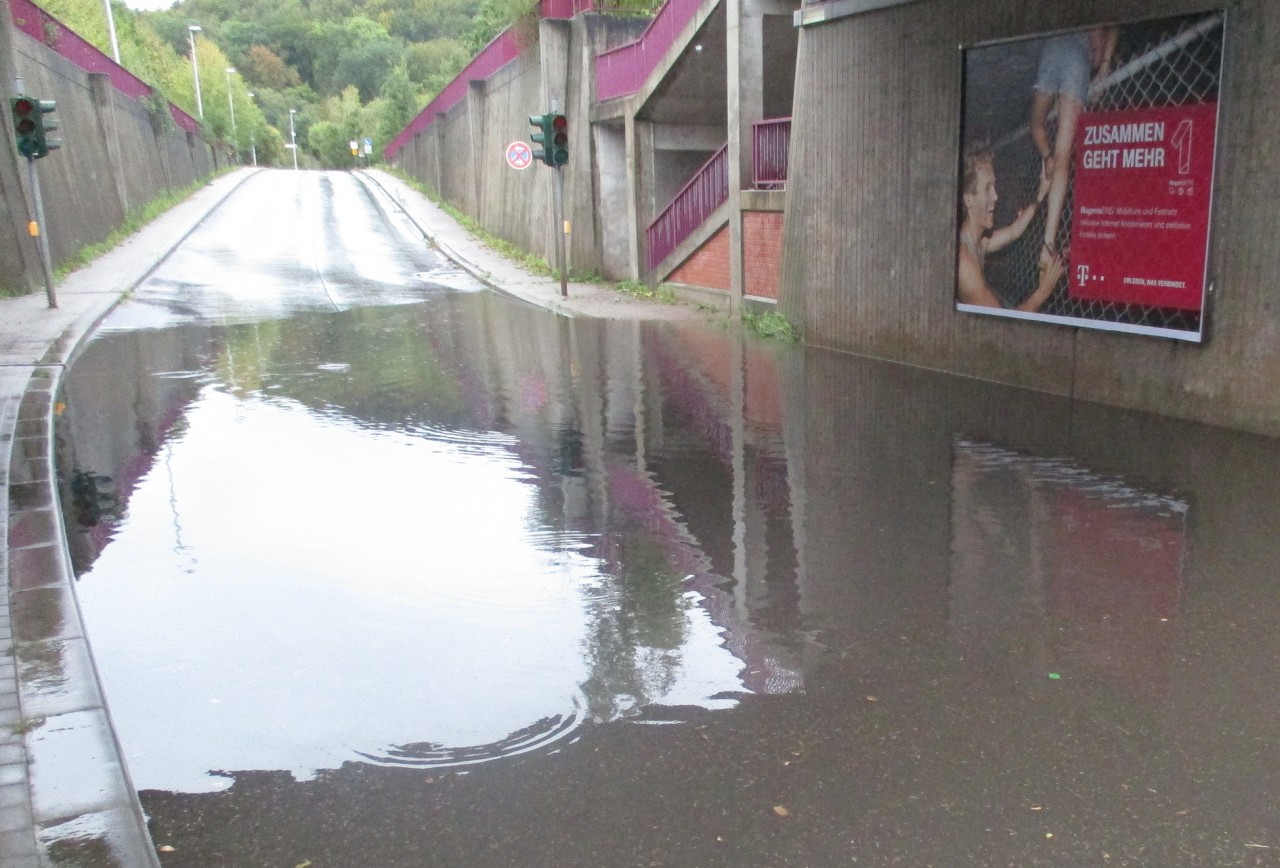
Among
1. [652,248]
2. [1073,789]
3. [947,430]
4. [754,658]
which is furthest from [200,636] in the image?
[652,248]

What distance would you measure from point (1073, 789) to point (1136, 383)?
7.21 metres

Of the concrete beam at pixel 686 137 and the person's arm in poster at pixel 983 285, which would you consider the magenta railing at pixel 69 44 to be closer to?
the concrete beam at pixel 686 137

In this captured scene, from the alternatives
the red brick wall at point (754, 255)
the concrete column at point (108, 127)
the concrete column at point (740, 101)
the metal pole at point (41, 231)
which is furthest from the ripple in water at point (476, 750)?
the concrete column at point (108, 127)

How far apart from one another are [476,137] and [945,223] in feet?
91.0

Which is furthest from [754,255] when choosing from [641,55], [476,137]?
[476,137]

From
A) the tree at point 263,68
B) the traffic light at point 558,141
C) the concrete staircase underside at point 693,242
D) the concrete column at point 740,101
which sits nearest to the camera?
the concrete column at point 740,101

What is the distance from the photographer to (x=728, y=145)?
723 inches

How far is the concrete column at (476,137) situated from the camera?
36872 millimetres

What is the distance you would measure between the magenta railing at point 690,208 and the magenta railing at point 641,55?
2414 millimetres

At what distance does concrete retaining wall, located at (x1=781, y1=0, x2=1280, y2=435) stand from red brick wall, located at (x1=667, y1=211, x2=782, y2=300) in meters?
0.98

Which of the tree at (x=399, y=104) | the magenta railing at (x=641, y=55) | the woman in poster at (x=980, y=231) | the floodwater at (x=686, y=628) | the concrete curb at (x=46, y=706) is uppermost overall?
the tree at (x=399, y=104)

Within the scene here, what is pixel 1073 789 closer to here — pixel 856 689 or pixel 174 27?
pixel 856 689

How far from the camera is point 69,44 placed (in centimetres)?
2925

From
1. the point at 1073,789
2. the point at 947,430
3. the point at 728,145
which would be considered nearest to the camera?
the point at 1073,789
